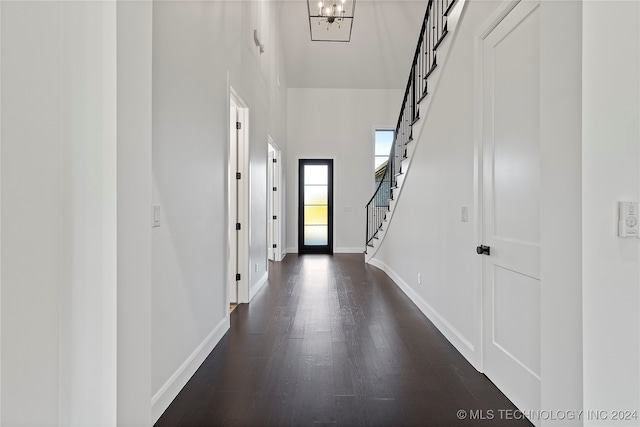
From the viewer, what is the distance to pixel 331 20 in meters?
6.48

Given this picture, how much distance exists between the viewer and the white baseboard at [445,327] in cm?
252

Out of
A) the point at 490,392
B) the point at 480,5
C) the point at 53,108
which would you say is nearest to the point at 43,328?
the point at 53,108

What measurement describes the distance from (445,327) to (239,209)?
251 cm

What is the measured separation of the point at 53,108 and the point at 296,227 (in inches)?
308

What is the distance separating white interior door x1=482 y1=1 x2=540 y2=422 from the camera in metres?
1.84

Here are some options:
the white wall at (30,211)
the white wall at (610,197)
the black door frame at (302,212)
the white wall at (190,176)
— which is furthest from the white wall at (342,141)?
the white wall at (30,211)

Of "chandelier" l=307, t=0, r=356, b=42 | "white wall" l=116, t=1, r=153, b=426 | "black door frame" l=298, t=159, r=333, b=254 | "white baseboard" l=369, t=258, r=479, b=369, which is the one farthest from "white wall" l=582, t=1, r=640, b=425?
"black door frame" l=298, t=159, r=333, b=254

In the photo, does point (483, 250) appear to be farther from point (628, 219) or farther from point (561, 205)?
point (628, 219)

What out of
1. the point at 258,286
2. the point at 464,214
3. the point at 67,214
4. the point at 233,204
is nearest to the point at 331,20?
the point at 233,204

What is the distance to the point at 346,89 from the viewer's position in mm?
8734

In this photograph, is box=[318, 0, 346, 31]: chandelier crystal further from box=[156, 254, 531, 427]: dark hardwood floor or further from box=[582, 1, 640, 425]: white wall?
box=[582, 1, 640, 425]: white wall

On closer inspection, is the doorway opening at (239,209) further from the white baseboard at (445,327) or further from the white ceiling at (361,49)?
the white ceiling at (361,49)

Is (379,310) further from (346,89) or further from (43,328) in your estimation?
(346,89)

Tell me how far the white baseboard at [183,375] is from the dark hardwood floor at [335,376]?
0.13ft
